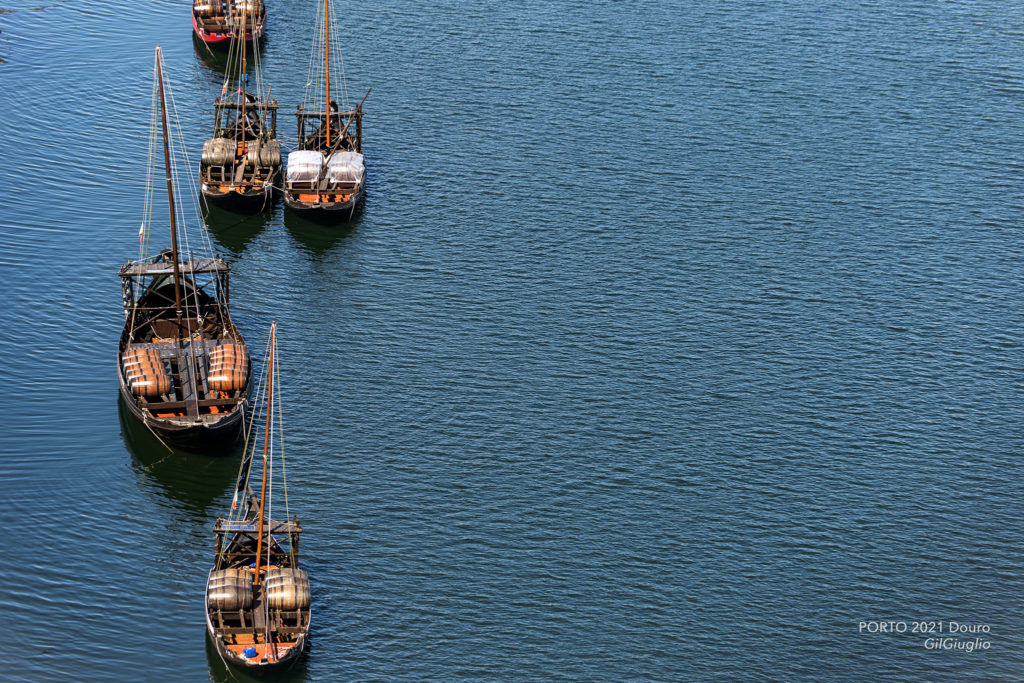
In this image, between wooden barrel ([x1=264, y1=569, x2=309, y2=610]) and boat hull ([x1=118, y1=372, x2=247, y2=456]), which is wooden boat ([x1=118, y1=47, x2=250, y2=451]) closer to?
boat hull ([x1=118, y1=372, x2=247, y2=456])

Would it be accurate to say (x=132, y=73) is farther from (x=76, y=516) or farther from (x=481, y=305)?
(x=76, y=516)

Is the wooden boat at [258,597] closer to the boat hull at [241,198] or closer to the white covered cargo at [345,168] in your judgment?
the boat hull at [241,198]

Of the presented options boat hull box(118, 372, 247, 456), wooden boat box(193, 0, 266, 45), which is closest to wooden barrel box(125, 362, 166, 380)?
boat hull box(118, 372, 247, 456)

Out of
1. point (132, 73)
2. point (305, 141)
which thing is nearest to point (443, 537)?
point (305, 141)

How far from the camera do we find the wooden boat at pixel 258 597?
7794cm

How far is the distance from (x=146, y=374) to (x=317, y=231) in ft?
122

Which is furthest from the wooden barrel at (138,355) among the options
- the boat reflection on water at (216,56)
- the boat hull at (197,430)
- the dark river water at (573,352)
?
the boat reflection on water at (216,56)

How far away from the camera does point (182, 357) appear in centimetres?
10206

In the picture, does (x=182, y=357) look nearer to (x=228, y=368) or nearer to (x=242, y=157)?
(x=228, y=368)

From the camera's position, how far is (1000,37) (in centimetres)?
17362

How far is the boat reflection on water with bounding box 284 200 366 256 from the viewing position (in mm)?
129000

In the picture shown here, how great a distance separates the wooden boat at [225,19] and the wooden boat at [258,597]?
92807mm

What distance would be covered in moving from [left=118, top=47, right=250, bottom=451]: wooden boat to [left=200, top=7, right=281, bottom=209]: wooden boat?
18.6 meters

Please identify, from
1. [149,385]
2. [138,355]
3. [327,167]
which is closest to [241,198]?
[327,167]
